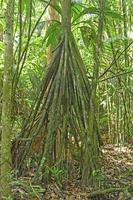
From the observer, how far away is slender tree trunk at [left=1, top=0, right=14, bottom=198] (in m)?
3.06

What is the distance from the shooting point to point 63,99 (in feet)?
13.4

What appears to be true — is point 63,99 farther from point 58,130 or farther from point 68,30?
point 68,30

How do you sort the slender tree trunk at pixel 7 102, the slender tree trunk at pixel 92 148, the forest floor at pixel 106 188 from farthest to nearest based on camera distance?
the slender tree trunk at pixel 92 148 → the forest floor at pixel 106 188 → the slender tree trunk at pixel 7 102

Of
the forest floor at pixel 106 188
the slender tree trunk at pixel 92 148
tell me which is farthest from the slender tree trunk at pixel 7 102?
the slender tree trunk at pixel 92 148

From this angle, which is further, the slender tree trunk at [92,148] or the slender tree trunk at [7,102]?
the slender tree trunk at [92,148]

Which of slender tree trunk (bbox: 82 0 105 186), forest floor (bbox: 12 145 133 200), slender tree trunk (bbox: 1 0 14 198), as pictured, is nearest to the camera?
slender tree trunk (bbox: 1 0 14 198)

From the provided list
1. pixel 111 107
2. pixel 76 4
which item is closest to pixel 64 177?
pixel 76 4

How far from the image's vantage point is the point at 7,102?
3082mm

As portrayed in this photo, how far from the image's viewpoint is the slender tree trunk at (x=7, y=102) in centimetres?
306

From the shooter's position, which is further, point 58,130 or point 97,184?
point 58,130

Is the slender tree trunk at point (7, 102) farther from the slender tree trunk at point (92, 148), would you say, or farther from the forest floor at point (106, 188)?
the slender tree trunk at point (92, 148)

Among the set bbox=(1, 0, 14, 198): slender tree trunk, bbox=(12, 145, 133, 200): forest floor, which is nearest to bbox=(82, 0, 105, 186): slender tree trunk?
bbox=(12, 145, 133, 200): forest floor

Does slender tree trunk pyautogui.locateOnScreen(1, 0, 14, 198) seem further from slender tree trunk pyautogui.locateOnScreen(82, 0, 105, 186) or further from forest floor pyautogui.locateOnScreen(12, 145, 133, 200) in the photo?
slender tree trunk pyautogui.locateOnScreen(82, 0, 105, 186)

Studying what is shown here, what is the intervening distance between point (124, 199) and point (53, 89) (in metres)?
1.15
